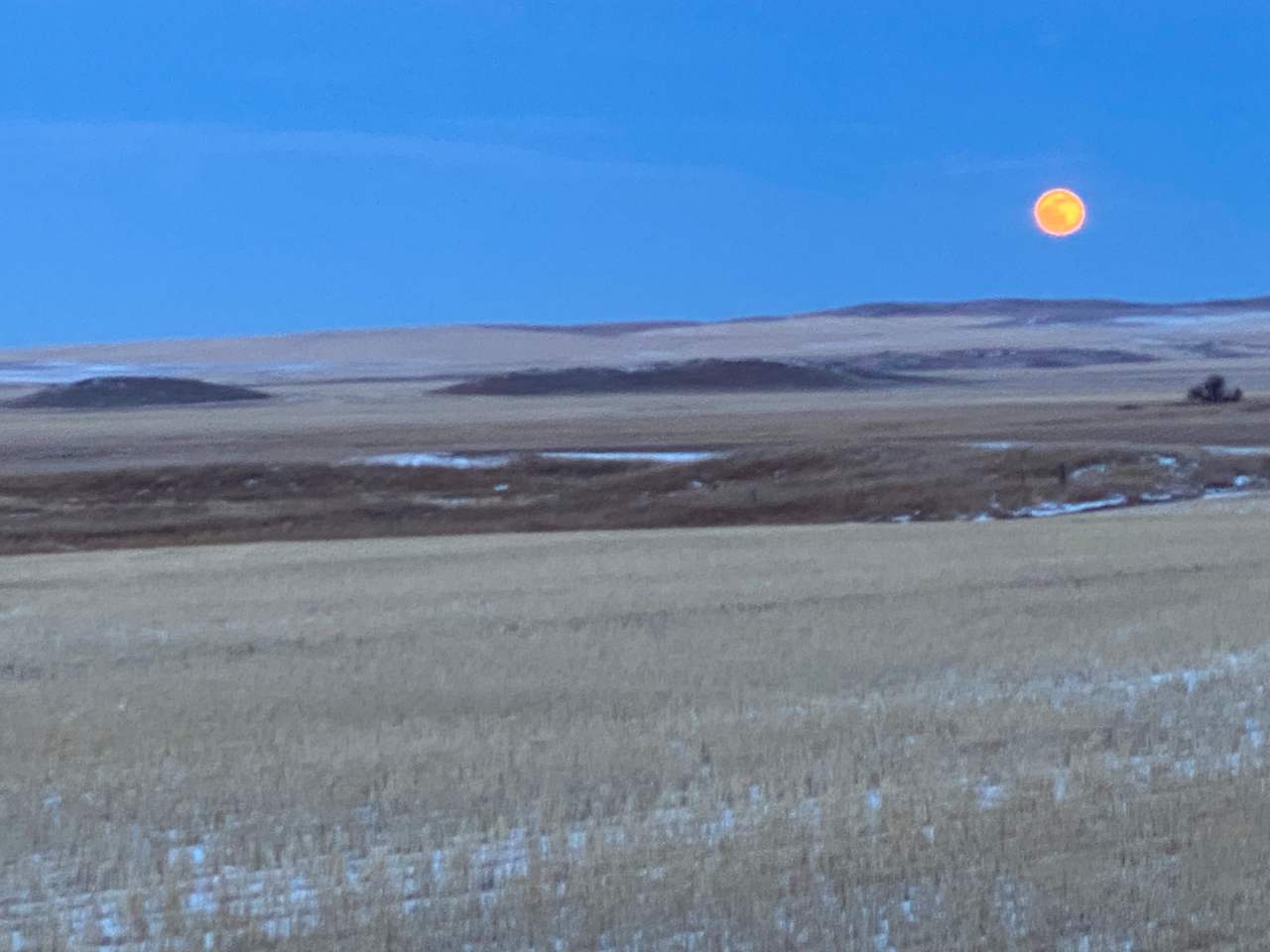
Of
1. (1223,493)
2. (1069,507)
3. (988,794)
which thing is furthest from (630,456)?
(988,794)

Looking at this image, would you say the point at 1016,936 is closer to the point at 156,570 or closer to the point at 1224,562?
the point at 1224,562

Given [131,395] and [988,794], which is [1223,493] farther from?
[131,395]

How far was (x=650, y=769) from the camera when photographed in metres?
10.4

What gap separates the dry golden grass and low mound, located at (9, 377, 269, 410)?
8564 cm

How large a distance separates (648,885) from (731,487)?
31.9 meters

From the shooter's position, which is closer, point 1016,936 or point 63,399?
point 1016,936

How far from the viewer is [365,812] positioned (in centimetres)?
945

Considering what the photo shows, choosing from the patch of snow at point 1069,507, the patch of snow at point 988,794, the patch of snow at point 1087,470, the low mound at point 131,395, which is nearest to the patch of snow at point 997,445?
the patch of snow at point 1087,470

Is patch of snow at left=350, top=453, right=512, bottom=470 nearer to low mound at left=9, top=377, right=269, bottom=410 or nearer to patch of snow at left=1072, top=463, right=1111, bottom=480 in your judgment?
patch of snow at left=1072, top=463, right=1111, bottom=480

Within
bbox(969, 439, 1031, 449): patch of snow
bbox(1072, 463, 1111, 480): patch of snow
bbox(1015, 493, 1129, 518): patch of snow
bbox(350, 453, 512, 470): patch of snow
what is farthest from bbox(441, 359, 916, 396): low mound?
bbox(1015, 493, 1129, 518): patch of snow

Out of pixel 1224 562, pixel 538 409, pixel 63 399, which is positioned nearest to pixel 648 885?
pixel 1224 562

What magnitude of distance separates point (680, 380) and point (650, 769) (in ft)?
338

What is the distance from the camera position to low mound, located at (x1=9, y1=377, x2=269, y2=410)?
10250cm

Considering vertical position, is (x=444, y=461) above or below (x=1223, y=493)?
above
